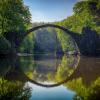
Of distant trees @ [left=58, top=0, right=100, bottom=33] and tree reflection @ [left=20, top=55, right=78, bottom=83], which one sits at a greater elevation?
distant trees @ [left=58, top=0, right=100, bottom=33]

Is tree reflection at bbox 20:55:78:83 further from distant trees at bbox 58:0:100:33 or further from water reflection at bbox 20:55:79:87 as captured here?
distant trees at bbox 58:0:100:33

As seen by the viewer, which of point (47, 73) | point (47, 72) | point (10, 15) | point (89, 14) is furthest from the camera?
point (89, 14)

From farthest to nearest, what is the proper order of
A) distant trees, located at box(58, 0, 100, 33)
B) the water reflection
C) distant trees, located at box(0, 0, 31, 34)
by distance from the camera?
distant trees, located at box(58, 0, 100, 33) < distant trees, located at box(0, 0, 31, 34) < the water reflection

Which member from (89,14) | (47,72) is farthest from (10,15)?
(89,14)

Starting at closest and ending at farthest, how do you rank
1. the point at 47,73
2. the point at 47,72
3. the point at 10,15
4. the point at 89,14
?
1. the point at 47,73
2. the point at 47,72
3. the point at 10,15
4. the point at 89,14

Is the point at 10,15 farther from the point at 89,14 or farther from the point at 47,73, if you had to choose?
the point at 89,14

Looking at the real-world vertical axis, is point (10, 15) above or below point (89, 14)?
below

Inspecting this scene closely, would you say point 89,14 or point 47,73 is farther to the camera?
point 89,14

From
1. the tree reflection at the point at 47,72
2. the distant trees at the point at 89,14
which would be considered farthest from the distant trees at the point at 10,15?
the distant trees at the point at 89,14

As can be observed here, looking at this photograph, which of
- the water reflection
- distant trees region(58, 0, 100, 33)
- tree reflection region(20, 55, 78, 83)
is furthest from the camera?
distant trees region(58, 0, 100, 33)

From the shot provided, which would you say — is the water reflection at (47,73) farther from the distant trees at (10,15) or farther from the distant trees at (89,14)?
the distant trees at (89,14)

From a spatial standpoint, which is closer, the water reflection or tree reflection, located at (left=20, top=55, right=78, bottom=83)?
the water reflection

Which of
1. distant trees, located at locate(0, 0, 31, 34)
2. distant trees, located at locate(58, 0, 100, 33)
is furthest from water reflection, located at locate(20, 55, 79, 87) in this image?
distant trees, located at locate(58, 0, 100, 33)

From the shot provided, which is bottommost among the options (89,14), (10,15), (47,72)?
(47,72)
